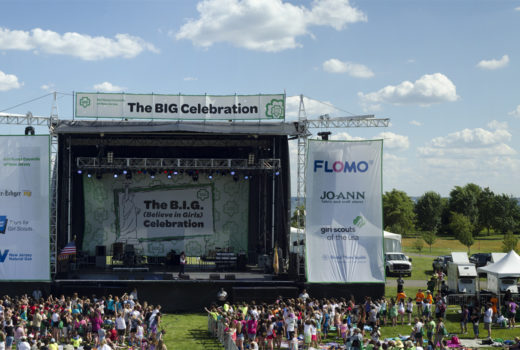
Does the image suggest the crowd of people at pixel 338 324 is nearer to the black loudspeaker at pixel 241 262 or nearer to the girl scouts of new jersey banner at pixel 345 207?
the girl scouts of new jersey banner at pixel 345 207

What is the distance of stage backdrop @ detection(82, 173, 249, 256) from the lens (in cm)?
2852

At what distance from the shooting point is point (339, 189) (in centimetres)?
2412

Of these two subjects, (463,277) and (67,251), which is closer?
(463,277)

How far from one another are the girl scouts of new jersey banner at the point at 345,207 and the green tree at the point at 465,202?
51171 millimetres

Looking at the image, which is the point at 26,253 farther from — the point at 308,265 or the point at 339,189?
the point at 339,189

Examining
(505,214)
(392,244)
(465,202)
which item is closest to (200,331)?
(392,244)

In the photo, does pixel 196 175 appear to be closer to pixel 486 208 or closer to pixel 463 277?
pixel 463 277

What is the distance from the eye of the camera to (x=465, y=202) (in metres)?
74.6

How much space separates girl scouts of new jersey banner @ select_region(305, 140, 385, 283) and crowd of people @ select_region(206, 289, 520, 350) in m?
2.10

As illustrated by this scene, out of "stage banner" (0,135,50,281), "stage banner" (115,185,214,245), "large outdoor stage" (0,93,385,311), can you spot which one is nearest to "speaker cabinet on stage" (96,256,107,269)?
"large outdoor stage" (0,93,385,311)

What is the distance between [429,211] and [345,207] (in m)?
54.4

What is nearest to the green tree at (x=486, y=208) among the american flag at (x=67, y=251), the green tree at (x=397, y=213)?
the green tree at (x=397, y=213)

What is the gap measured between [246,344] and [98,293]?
28.7 ft

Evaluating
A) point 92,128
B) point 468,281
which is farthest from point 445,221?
point 92,128
